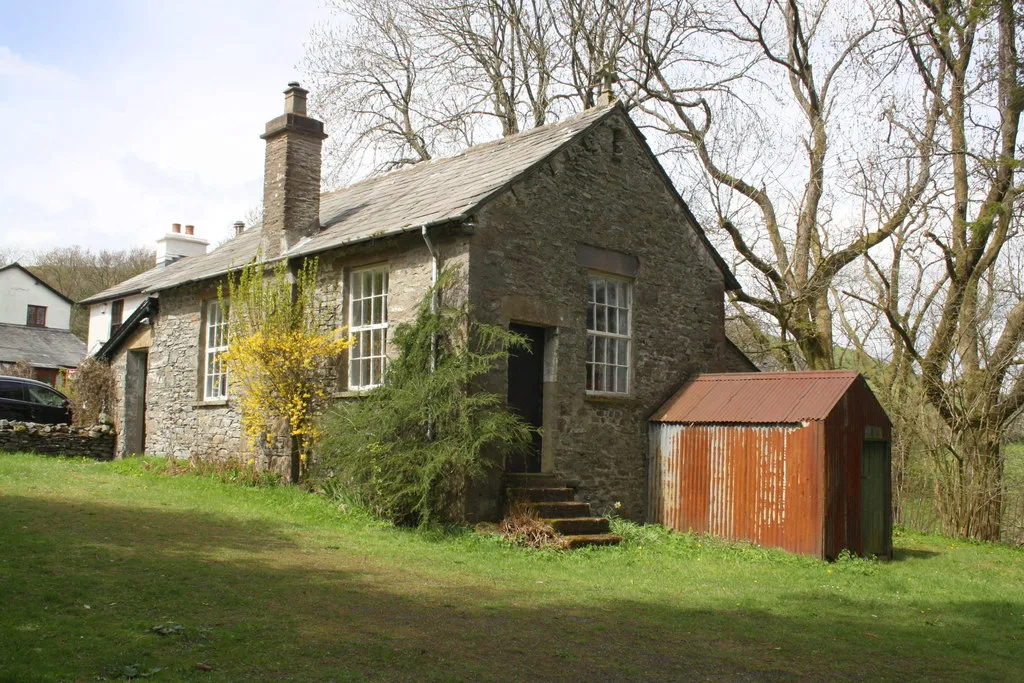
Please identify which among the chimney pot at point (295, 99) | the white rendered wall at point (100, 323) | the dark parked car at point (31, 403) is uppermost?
the chimney pot at point (295, 99)

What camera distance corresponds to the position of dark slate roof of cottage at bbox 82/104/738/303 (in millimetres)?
13406

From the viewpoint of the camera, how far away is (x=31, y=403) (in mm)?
21391

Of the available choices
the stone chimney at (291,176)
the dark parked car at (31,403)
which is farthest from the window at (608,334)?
the dark parked car at (31,403)

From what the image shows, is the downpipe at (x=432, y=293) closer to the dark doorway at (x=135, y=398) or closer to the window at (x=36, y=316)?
the dark doorway at (x=135, y=398)

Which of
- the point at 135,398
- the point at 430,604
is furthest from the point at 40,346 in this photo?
the point at 430,604

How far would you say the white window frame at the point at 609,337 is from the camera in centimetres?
1465

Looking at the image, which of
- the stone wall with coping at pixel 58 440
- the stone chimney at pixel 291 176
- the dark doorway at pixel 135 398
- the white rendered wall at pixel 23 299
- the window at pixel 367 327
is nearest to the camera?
the window at pixel 367 327

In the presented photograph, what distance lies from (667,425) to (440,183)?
18.5ft

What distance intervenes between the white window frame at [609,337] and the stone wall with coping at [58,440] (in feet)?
37.9

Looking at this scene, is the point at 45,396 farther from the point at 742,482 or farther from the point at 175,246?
the point at 742,482

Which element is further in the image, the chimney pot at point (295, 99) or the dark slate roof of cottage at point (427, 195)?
the chimney pot at point (295, 99)

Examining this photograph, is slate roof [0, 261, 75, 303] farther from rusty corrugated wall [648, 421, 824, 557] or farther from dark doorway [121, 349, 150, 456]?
rusty corrugated wall [648, 421, 824, 557]

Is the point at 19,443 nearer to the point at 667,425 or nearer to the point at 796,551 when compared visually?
the point at 667,425

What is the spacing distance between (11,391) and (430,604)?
672 inches
